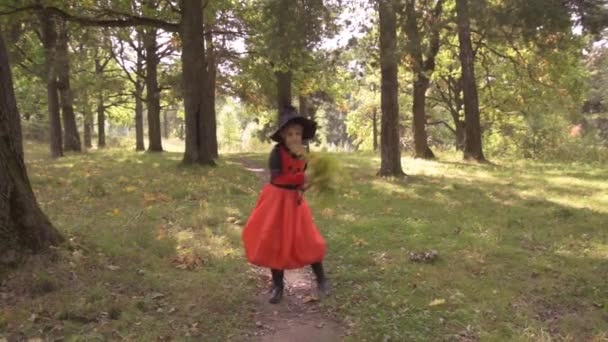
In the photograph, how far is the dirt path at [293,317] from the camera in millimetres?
5441

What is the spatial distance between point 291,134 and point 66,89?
22.0 metres

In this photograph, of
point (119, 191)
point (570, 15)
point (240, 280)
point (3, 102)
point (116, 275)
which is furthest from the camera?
point (119, 191)

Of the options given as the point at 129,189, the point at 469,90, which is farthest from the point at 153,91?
the point at 469,90

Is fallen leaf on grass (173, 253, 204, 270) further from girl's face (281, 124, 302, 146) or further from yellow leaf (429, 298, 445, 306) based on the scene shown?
yellow leaf (429, 298, 445, 306)

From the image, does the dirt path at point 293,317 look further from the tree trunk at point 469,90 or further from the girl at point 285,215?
the tree trunk at point 469,90

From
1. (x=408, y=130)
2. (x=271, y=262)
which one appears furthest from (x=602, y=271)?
(x=408, y=130)

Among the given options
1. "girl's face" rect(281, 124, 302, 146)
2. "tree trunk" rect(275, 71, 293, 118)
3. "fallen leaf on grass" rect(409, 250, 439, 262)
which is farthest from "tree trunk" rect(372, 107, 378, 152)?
"girl's face" rect(281, 124, 302, 146)

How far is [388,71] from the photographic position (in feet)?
51.5

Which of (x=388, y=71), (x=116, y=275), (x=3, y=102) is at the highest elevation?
(x=388, y=71)

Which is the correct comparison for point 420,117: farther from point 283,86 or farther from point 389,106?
point 389,106

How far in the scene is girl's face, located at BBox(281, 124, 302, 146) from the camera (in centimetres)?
610

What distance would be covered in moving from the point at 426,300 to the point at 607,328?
1.94 m

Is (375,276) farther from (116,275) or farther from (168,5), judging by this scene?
(168,5)

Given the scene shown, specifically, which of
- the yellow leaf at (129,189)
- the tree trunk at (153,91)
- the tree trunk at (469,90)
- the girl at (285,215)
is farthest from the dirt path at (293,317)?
the tree trunk at (153,91)
